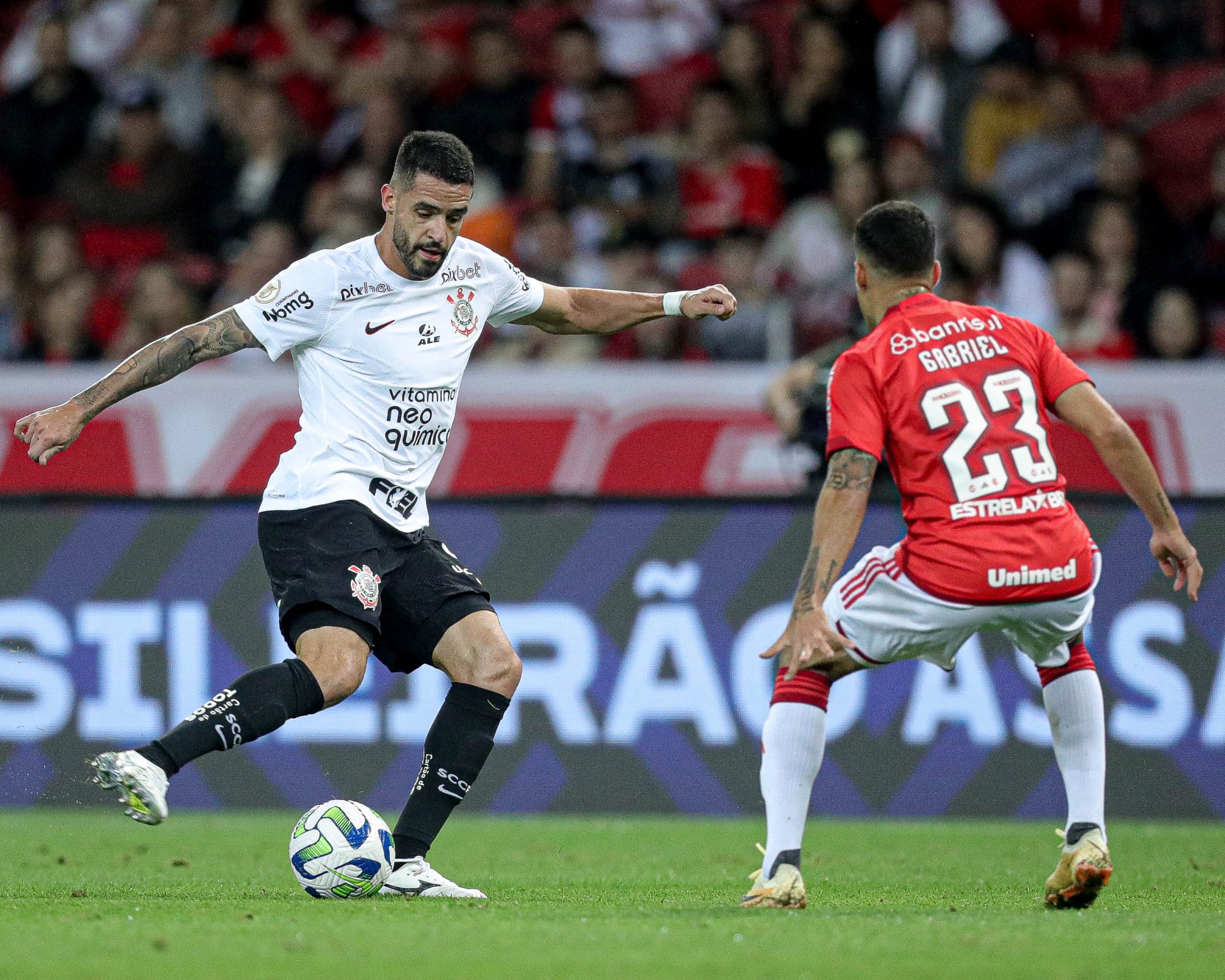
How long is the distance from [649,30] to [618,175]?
2.33 metres

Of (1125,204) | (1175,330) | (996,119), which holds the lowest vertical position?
(1175,330)

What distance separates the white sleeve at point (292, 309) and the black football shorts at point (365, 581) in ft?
1.85

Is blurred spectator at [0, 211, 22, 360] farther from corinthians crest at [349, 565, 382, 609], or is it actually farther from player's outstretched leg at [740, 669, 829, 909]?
player's outstretched leg at [740, 669, 829, 909]

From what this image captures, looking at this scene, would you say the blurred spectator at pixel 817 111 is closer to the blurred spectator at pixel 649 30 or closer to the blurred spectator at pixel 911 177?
the blurred spectator at pixel 911 177

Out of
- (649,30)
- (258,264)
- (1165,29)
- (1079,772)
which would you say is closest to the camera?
(1079,772)

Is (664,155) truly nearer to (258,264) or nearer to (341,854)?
(258,264)

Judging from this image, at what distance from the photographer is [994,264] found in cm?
1116

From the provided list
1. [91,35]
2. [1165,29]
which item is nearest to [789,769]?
[1165,29]

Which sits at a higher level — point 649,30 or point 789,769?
point 649,30

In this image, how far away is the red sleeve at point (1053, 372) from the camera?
5.26m

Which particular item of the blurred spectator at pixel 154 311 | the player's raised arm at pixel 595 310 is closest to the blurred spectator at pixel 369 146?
the blurred spectator at pixel 154 311

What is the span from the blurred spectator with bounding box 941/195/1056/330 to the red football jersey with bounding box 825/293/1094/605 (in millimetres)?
5469

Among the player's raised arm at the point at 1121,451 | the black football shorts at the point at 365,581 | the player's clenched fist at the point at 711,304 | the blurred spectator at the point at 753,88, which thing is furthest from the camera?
the blurred spectator at the point at 753,88

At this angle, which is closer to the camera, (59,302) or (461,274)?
(461,274)
